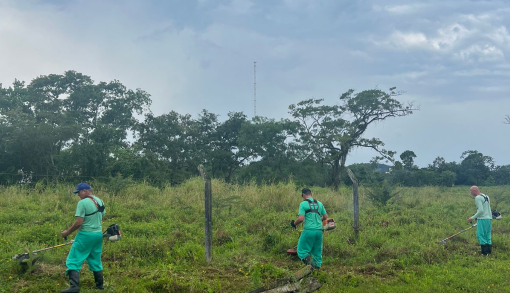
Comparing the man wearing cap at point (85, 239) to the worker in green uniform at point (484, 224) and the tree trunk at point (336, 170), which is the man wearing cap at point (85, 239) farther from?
the tree trunk at point (336, 170)

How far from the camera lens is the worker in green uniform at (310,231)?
7.73m

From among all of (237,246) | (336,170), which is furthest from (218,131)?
(237,246)

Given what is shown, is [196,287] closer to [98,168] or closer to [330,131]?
[98,168]

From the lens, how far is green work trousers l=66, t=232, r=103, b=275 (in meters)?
6.08

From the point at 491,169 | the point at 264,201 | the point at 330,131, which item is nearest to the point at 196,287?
the point at 264,201

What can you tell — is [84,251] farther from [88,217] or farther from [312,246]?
[312,246]

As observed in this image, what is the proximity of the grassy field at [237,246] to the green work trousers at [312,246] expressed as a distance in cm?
28

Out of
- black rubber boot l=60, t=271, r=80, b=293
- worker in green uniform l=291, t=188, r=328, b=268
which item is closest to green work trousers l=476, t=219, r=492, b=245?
worker in green uniform l=291, t=188, r=328, b=268

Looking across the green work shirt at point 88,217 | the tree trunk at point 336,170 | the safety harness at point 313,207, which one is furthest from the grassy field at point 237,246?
the tree trunk at point 336,170

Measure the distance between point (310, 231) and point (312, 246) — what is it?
0.37 meters

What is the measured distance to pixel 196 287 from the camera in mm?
6441

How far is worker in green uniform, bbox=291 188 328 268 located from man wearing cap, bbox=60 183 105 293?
3.68 metres

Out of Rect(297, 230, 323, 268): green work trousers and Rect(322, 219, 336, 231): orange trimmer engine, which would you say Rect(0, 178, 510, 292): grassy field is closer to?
Rect(297, 230, 323, 268): green work trousers

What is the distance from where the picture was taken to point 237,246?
9.23m
